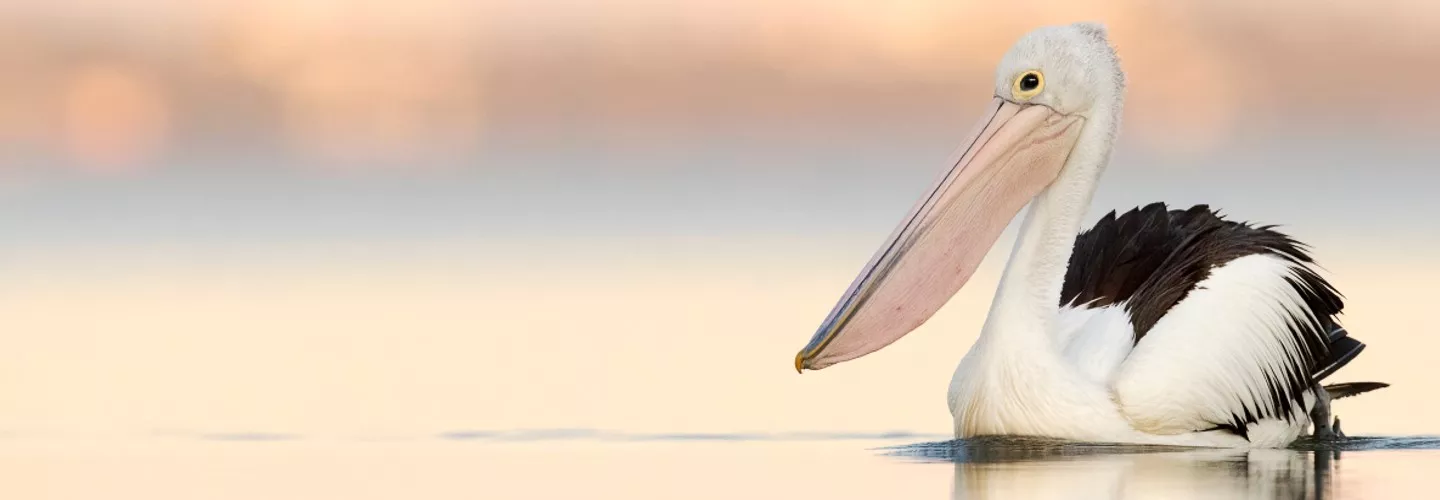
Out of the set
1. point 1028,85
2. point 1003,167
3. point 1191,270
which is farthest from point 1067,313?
point 1028,85

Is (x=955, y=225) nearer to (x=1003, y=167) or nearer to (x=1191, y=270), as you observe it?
(x=1003, y=167)

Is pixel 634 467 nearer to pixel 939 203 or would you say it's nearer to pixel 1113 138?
pixel 939 203

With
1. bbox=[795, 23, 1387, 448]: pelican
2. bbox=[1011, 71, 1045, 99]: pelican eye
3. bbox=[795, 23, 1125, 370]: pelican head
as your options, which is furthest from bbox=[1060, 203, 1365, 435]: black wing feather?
bbox=[1011, 71, 1045, 99]: pelican eye

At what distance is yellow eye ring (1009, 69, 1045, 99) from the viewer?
27.4ft

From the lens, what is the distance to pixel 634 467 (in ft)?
25.0

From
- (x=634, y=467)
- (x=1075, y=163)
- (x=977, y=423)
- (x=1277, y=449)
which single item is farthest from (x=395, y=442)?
(x=1277, y=449)

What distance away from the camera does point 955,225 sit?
835 cm

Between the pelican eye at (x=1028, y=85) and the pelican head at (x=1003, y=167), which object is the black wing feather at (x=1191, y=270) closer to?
the pelican head at (x=1003, y=167)

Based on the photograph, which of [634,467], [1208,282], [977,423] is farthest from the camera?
[1208,282]

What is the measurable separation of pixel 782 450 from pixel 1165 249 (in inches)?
76.8

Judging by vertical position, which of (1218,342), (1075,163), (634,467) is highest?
(1075,163)

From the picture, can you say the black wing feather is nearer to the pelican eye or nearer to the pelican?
the pelican

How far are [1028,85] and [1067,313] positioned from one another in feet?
3.68

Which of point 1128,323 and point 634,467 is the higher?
point 1128,323
